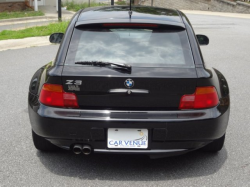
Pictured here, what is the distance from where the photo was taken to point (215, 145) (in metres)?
4.86

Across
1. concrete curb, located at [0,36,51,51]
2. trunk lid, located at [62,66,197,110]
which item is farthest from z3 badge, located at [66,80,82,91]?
concrete curb, located at [0,36,51,51]

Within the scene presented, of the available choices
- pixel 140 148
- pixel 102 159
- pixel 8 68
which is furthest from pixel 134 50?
pixel 8 68

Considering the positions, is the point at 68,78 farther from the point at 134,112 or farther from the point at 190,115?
the point at 190,115

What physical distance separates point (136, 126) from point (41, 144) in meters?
1.28

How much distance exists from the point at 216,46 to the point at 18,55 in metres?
6.13

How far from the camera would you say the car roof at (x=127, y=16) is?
4594mm

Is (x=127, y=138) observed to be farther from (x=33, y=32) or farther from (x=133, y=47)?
(x=33, y=32)

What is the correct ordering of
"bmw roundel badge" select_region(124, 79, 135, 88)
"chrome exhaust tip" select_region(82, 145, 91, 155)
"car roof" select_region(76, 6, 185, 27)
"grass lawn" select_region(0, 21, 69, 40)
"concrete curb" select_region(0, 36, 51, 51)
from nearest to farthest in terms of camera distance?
1. "bmw roundel badge" select_region(124, 79, 135, 88)
2. "chrome exhaust tip" select_region(82, 145, 91, 155)
3. "car roof" select_region(76, 6, 185, 27)
4. "concrete curb" select_region(0, 36, 51, 51)
5. "grass lawn" select_region(0, 21, 69, 40)

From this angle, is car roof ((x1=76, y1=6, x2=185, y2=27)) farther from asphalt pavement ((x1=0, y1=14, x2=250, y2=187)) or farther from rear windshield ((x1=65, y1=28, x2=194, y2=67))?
asphalt pavement ((x1=0, y1=14, x2=250, y2=187))

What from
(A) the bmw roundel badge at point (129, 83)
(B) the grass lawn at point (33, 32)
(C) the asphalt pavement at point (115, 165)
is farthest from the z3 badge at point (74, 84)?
(B) the grass lawn at point (33, 32)

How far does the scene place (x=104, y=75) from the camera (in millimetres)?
4066

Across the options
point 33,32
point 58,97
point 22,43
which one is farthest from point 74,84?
point 33,32

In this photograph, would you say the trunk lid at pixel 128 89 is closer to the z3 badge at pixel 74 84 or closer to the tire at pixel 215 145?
the z3 badge at pixel 74 84

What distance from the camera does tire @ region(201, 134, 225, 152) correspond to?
15.8 ft
